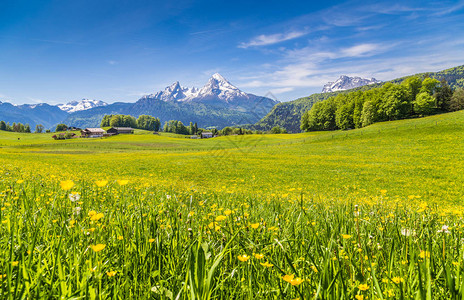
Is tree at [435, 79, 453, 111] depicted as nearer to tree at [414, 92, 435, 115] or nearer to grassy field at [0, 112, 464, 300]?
tree at [414, 92, 435, 115]

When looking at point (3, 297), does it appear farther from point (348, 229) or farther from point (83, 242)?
point (348, 229)

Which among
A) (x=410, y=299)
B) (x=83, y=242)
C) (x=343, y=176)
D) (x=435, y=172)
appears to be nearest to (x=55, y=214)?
(x=83, y=242)

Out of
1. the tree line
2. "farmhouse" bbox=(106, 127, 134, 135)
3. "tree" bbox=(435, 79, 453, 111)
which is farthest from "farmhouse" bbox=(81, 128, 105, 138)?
"tree" bbox=(435, 79, 453, 111)

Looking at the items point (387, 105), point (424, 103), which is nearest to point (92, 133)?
point (387, 105)

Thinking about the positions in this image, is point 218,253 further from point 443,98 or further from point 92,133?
point 92,133

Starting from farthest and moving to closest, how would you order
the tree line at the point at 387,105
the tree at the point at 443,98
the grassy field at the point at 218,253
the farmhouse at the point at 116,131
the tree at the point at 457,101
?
the farmhouse at the point at 116,131 → the tree at the point at 443,98 → the tree at the point at 457,101 → the tree line at the point at 387,105 → the grassy field at the point at 218,253

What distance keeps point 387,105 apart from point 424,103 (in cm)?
1136

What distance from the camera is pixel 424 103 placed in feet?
262

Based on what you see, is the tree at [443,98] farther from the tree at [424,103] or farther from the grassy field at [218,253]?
the grassy field at [218,253]

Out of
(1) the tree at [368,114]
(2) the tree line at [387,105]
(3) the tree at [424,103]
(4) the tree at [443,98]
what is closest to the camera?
(3) the tree at [424,103]

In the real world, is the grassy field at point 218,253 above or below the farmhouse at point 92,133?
below

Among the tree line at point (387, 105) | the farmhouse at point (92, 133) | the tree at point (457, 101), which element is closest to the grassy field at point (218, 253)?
the tree line at point (387, 105)

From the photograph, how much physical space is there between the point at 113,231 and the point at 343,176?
25.2 metres

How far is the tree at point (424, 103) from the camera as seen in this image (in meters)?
80.2
